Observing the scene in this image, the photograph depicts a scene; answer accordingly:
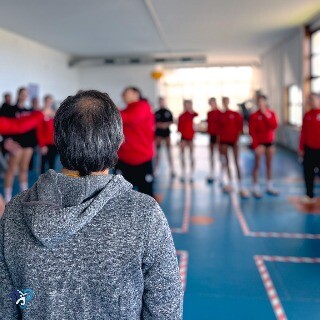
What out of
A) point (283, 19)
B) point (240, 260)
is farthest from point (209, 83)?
point (240, 260)

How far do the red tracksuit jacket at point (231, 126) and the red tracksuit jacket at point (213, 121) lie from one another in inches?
13.1

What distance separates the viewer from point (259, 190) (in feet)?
26.9

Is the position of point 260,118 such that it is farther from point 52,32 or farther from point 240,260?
point 52,32

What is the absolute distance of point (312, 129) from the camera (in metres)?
6.78

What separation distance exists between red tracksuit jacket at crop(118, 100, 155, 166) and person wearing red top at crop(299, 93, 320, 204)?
2.92 metres

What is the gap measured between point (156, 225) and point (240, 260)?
12.1 feet

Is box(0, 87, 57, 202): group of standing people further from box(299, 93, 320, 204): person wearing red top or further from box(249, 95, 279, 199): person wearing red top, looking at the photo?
box(299, 93, 320, 204): person wearing red top

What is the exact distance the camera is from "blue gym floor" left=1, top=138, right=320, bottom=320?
3.56 m

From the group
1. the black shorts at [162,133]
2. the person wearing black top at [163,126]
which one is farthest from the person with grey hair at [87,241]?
the black shorts at [162,133]

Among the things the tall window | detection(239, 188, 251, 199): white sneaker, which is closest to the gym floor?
detection(239, 188, 251, 199): white sneaker

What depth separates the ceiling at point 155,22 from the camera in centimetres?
875

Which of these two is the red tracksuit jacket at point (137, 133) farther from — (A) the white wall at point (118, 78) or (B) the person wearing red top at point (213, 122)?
(A) the white wall at point (118, 78)

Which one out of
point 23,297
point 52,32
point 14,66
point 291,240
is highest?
point 52,32

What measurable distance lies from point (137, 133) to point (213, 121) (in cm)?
392
